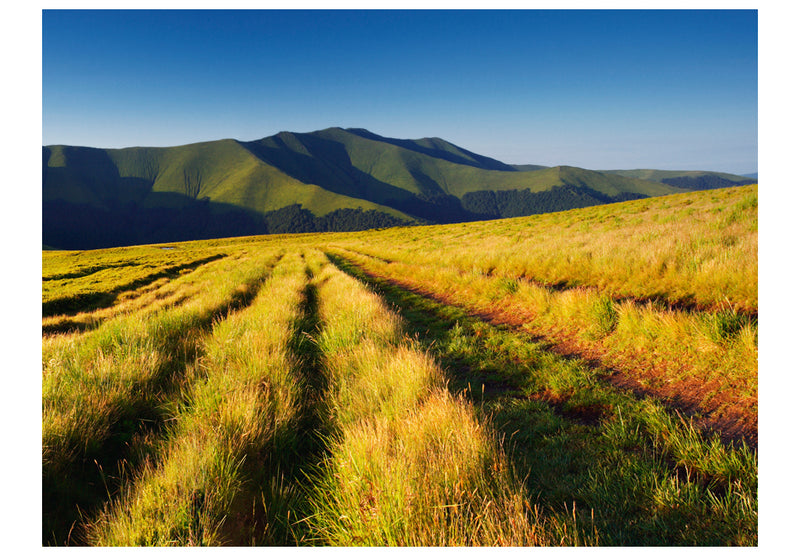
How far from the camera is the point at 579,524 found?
2137mm

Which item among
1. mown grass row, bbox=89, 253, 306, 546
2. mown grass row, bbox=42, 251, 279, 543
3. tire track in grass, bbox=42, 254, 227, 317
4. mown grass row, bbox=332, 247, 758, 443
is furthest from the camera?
tire track in grass, bbox=42, 254, 227, 317

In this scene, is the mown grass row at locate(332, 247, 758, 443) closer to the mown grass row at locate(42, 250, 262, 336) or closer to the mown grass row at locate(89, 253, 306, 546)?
the mown grass row at locate(89, 253, 306, 546)

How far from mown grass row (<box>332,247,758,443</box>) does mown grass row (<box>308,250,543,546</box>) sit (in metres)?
2.52

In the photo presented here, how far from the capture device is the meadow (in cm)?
202

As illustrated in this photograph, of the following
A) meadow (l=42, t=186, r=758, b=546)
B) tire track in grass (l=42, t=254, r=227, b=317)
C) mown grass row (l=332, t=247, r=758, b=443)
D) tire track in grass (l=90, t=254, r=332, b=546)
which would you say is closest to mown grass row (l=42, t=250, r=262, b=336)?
tire track in grass (l=42, t=254, r=227, b=317)

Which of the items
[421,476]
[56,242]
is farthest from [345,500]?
[56,242]

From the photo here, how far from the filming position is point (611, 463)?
8.72 feet

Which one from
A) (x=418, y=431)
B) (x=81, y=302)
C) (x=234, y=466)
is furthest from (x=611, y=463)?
(x=81, y=302)

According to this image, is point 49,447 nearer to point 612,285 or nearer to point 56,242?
point 612,285

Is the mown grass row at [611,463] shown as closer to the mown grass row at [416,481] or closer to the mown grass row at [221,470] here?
the mown grass row at [416,481]

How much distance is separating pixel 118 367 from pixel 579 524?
4.92 m

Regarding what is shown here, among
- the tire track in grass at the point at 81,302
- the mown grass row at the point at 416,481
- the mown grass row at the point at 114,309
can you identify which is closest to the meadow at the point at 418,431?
the mown grass row at the point at 416,481

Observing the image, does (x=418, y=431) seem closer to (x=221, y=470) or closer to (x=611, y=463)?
(x=221, y=470)

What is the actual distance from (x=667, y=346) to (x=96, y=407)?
6856 millimetres
